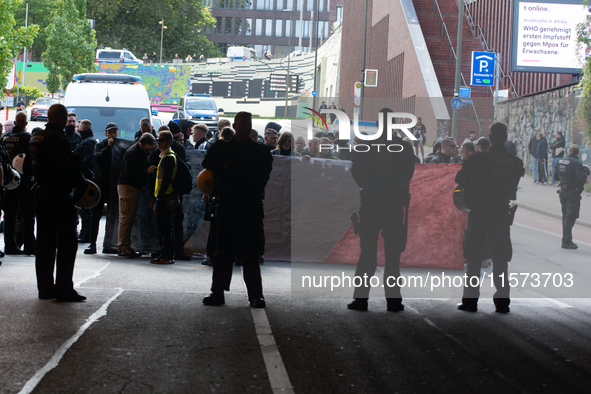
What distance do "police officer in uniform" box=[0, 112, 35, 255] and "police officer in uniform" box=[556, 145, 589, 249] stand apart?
940 centimetres

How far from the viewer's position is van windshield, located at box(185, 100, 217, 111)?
4106cm

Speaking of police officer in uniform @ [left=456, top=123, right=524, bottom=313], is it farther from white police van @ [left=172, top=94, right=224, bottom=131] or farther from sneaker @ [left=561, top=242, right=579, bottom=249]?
white police van @ [left=172, top=94, right=224, bottom=131]

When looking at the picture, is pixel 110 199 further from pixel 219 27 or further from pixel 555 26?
pixel 219 27

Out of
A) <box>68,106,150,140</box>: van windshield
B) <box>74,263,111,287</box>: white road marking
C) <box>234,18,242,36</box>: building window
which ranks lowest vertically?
<box>74,263,111,287</box>: white road marking

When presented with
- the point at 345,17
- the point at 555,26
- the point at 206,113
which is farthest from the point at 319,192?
the point at 345,17

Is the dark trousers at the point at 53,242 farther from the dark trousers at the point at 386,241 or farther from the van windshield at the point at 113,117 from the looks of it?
the van windshield at the point at 113,117

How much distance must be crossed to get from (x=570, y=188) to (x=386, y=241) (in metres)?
8.09

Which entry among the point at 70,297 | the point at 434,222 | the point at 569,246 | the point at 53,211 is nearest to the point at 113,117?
the point at 434,222

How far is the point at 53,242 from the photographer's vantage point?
6.86 metres

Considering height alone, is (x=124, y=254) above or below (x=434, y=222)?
below

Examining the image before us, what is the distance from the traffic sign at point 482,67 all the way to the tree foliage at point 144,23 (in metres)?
56.5

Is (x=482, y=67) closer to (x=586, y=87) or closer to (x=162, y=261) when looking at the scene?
(x=586, y=87)

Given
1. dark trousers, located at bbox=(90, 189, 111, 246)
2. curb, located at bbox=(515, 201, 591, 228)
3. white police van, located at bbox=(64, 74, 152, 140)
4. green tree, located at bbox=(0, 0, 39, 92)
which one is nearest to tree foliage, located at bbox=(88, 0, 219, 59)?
green tree, located at bbox=(0, 0, 39, 92)

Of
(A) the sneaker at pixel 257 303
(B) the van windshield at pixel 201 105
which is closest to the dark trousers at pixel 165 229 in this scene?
(A) the sneaker at pixel 257 303
